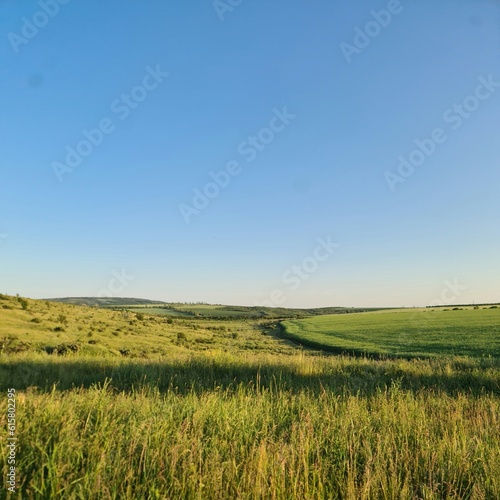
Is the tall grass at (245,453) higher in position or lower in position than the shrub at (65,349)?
higher

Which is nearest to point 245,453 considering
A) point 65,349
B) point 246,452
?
point 246,452

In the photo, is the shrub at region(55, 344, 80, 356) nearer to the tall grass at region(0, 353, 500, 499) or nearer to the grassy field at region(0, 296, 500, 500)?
the grassy field at region(0, 296, 500, 500)

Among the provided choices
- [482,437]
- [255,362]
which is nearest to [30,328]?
[255,362]

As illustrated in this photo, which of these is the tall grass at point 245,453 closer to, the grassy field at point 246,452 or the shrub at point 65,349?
the grassy field at point 246,452

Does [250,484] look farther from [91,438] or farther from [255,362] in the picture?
[255,362]

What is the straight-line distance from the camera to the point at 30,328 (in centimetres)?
2305

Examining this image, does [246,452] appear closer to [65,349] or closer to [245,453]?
[245,453]

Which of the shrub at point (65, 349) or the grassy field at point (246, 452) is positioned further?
the shrub at point (65, 349)

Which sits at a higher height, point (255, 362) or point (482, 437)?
point (482, 437)

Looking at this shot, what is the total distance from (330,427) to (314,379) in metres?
6.71

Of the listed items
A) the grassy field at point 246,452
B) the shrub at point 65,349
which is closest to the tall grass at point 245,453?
the grassy field at point 246,452

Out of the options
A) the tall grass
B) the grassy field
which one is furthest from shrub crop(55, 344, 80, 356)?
the tall grass

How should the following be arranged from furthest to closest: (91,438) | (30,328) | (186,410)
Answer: (30,328) → (186,410) → (91,438)

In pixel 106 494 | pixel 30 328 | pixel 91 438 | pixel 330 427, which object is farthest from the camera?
pixel 30 328
